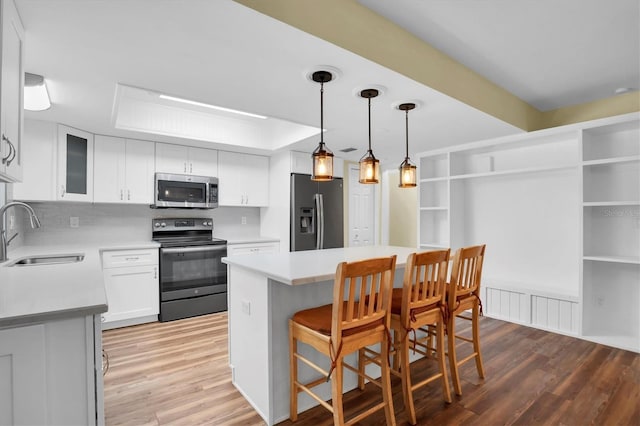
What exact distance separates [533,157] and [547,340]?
6.87 feet

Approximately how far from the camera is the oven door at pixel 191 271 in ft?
12.3

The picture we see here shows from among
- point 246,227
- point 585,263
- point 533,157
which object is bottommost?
point 585,263

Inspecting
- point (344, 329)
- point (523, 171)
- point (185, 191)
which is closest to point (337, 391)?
point (344, 329)

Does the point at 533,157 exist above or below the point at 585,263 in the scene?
above

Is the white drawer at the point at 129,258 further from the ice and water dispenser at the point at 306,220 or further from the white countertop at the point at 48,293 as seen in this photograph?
the ice and water dispenser at the point at 306,220

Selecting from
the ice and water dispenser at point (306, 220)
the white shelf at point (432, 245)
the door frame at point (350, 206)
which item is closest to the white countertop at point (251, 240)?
the ice and water dispenser at point (306, 220)

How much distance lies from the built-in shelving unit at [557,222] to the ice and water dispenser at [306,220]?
1565 mm

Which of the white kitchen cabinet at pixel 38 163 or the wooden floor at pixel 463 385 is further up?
the white kitchen cabinet at pixel 38 163

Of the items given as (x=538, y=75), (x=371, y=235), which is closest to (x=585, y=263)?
(x=538, y=75)

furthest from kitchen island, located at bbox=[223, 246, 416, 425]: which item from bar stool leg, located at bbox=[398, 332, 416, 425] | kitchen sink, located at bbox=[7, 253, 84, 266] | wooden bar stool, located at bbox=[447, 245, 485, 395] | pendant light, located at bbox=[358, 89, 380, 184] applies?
kitchen sink, located at bbox=[7, 253, 84, 266]

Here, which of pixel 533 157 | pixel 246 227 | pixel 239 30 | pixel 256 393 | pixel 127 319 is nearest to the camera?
pixel 239 30

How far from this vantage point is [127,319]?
3.55 metres

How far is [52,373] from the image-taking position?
1.16 m

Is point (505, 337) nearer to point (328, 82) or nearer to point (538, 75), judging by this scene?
point (538, 75)
